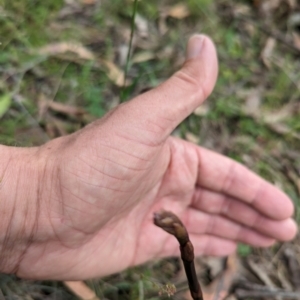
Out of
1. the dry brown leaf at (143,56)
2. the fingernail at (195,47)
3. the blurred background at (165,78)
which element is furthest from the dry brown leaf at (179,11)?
the fingernail at (195,47)

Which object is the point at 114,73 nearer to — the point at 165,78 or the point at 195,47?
the point at 165,78

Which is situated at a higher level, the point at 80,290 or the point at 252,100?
the point at 252,100

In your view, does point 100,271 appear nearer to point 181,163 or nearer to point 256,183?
point 181,163

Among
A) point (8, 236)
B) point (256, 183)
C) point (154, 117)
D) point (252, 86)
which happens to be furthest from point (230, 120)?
point (8, 236)

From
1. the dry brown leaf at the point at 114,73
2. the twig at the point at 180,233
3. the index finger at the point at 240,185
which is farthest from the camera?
the dry brown leaf at the point at 114,73

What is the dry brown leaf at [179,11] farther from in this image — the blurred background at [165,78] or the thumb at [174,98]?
the thumb at [174,98]

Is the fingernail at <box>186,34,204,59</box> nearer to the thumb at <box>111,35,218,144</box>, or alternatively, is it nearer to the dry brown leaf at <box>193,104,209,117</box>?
the thumb at <box>111,35,218,144</box>

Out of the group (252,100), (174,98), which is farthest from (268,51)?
(174,98)
